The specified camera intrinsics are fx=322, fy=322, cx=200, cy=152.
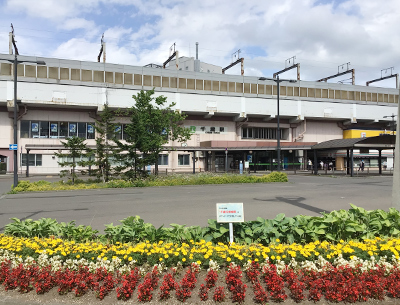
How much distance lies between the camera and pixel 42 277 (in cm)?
469

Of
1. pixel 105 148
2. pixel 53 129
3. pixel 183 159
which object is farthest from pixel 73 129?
pixel 105 148

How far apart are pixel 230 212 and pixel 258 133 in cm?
5239

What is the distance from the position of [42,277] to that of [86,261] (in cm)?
68

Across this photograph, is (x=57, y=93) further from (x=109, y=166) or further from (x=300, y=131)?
(x=300, y=131)

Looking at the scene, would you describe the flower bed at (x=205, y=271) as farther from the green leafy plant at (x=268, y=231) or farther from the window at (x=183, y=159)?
the window at (x=183, y=159)

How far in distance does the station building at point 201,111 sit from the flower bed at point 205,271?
1167 inches

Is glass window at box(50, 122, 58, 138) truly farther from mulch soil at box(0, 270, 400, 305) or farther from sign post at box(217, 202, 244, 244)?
sign post at box(217, 202, 244, 244)

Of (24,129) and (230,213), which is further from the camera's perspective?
(24,129)

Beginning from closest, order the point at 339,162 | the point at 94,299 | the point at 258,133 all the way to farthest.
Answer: the point at 94,299 → the point at 339,162 → the point at 258,133

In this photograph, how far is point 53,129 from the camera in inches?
1778

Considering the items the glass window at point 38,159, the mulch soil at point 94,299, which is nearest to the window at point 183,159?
the glass window at point 38,159

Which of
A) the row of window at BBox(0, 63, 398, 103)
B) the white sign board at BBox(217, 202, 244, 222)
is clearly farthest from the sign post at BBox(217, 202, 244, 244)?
the row of window at BBox(0, 63, 398, 103)

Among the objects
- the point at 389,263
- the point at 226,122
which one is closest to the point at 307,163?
the point at 226,122

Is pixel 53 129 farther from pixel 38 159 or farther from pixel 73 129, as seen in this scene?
pixel 38 159
